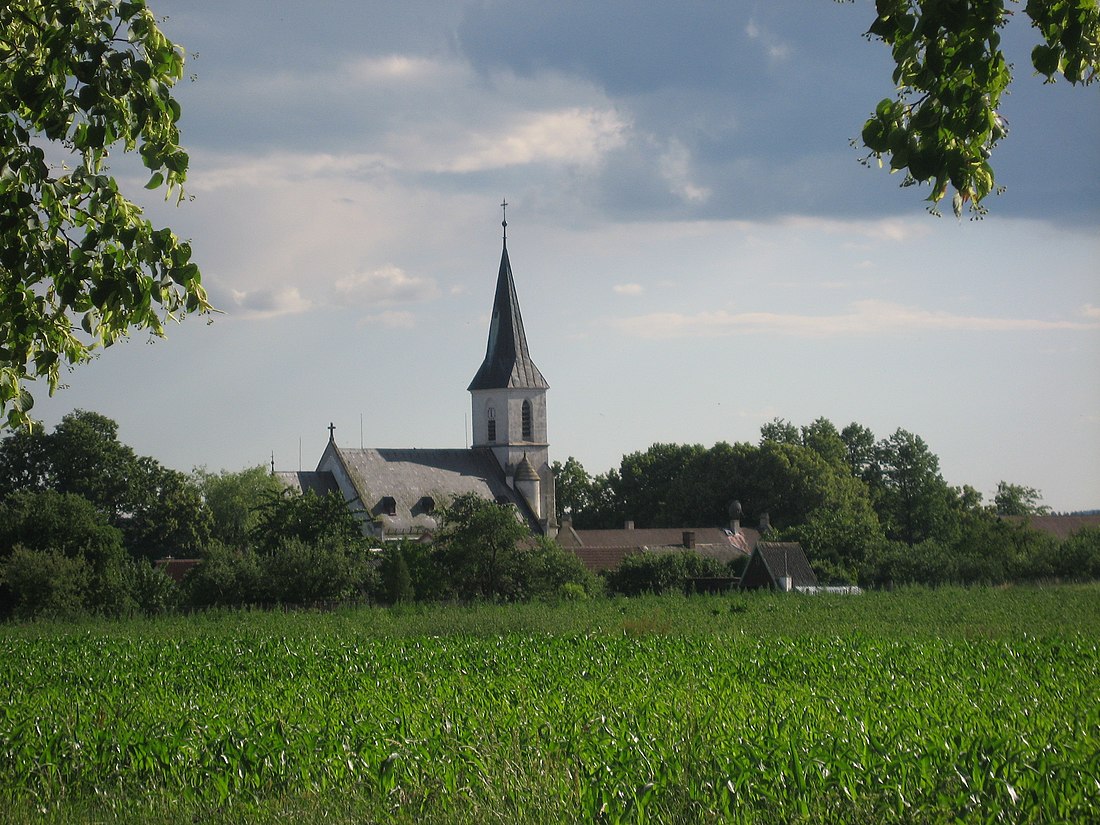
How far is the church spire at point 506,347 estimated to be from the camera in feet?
A: 245

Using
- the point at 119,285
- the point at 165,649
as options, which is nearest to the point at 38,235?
the point at 119,285

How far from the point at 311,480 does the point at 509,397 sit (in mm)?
13087

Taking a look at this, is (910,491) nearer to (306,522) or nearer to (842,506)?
(842,506)

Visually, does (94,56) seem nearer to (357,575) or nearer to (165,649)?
(165,649)

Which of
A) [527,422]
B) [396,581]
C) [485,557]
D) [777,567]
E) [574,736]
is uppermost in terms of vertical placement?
[527,422]

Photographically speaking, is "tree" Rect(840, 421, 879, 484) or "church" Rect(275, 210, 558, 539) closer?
"church" Rect(275, 210, 558, 539)

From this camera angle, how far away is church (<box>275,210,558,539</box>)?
68.9 m

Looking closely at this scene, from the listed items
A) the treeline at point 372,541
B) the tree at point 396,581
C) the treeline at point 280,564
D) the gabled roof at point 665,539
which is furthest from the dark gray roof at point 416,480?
→ the tree at point 396,581

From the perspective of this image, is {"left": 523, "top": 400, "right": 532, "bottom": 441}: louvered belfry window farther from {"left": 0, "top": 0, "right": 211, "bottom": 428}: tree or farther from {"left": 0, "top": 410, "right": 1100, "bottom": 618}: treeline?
{"left": 0, "top": 0, "right": 211, "bottom": 428}: tree

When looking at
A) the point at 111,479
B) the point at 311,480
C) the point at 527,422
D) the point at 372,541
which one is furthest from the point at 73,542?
the point at 527,422

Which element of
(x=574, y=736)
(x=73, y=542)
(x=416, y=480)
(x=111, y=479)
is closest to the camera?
(x=574, y=736)

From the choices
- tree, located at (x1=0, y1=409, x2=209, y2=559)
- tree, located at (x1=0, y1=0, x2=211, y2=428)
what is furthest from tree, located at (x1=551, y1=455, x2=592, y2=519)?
tree, located at (x1=0, y1=0, x2=211, y2=428)

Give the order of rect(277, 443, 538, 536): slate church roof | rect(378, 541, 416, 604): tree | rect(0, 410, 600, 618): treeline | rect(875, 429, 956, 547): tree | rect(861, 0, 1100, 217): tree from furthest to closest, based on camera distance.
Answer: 1. rect(875, 429, 956, 547): tree
2. rect(277, 443, 538, 536): slate church roof
3. rect(378, 541, 416, 604): tree
4. rect(0, 410, 600, 618): treeline
5. rect(861, 0, 1100, 217): tree

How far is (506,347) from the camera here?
7538 cm
